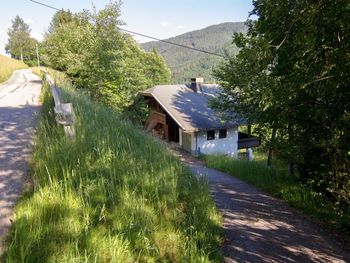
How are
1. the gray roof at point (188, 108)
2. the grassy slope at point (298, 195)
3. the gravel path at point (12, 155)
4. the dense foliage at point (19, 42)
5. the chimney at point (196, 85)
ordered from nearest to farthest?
the gravel path at point (12, 155)
the grassy slope at point (298, 195)
the gray roof at point (188, 108)
the chimney at point (196, 85)
the dense foliage at point (19, 42)

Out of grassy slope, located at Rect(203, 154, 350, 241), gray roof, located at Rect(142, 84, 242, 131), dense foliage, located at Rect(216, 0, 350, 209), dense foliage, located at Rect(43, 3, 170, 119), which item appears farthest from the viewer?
gray roof, located at Rect(142, 84, 242, 131)

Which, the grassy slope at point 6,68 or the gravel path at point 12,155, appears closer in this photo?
the gravel path at point 12,155

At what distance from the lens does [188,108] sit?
32281 mm

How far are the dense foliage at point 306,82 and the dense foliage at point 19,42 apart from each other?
77.9 meters

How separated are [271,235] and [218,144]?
2558cm

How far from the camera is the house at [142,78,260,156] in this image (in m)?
30.6

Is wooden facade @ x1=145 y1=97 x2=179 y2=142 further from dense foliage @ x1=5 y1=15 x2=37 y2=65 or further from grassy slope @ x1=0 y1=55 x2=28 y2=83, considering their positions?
dense foliage @ x1=5 y1=15 x2=37 y2=65

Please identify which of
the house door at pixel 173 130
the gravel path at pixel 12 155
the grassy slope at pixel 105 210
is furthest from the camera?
the house door at pixel 173 130

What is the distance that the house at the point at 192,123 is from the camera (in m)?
30.6

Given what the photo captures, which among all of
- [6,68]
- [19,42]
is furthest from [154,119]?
[19,42]

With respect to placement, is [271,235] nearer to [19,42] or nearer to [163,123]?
[163,123]

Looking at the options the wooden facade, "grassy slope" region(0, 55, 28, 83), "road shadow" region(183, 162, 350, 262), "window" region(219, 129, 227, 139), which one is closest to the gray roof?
"window" region(219, 129, 227, 139)

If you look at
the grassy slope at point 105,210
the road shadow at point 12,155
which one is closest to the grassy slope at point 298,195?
the grassy slope at point 105,210

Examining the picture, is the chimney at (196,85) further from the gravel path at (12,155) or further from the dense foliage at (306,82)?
the gravel path at (12,155)
